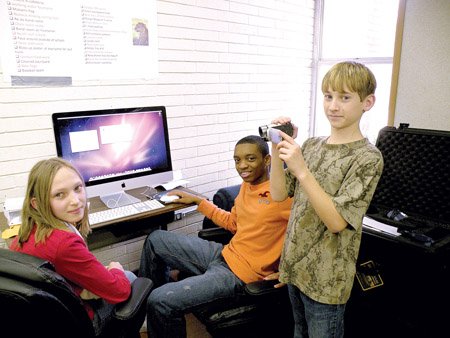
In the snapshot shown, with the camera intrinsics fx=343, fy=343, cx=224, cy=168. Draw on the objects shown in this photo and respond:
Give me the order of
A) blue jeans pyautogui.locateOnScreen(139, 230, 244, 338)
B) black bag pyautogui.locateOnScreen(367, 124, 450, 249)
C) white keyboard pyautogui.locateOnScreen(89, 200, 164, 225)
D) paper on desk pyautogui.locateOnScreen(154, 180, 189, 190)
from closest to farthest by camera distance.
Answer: blue jeans pyautogui.locateOnScreen(139, 230, 244, 338), black bag pyautogui.locateOnScreen(367, 124, 450, 249), white keyboard pyautogui.locateOnScreen(89, 200, 164, 225), paper on desk pyautogui.locateOnScreen(154, 180, 189, 190)

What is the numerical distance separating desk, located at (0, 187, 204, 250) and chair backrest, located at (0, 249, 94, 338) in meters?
0.86

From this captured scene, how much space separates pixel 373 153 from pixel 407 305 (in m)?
0.91

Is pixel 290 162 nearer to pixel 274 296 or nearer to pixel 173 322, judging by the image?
pixel 274 296

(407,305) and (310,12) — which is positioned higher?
(310,12)

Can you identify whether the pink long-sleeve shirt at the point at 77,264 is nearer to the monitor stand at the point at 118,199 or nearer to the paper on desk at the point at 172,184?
the monitor stand at the point at 118,199

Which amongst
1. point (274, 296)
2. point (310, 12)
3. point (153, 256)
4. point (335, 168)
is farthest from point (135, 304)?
point (310, 12)

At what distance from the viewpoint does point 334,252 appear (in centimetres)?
120

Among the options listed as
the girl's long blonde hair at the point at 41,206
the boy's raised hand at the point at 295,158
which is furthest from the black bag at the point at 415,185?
the girl's long blonde hair at the point at 41,206

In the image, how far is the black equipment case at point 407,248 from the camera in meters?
1.45

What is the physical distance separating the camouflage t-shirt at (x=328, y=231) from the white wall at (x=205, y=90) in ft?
5.03

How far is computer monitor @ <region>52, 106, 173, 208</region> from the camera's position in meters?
1.85

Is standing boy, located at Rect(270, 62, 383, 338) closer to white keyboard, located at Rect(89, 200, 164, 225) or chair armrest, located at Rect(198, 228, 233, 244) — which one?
chair armrest, located at Rect(198, 228, 233, 244)

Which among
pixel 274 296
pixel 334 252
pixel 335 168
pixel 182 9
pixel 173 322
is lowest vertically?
pixel 173 322

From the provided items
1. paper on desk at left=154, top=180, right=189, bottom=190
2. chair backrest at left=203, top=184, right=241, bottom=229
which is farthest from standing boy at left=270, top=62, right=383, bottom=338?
paper on desk at left=154, top=180, right=189, bottom=190
